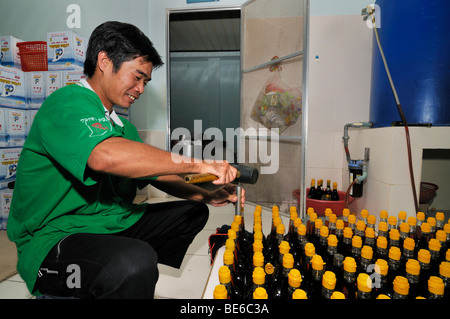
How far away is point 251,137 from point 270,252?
1801mm

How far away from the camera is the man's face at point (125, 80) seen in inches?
41.4

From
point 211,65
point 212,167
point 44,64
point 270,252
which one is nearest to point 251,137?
point 270,252

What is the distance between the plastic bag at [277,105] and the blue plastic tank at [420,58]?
0.80 meters

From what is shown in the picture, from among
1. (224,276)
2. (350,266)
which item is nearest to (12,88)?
(224,276)

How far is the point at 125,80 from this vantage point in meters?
1.06

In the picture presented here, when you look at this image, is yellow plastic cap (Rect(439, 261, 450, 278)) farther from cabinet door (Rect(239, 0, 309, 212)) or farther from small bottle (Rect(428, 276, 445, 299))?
cabinet door (Rect(239, 0, 309, 212))

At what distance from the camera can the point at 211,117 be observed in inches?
234

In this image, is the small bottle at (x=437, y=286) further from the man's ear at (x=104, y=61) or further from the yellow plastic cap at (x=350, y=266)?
the man's ear at (x=104, y=61)

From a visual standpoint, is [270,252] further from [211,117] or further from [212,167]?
[211,117]

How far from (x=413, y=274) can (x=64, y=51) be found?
9.52ft

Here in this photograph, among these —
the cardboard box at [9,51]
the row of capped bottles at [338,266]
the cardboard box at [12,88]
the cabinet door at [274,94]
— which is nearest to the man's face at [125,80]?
the row of capped bottles at [338,266]

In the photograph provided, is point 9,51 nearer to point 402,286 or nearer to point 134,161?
point 134,161

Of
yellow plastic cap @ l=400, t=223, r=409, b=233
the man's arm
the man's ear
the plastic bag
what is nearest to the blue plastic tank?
the plastic bag
